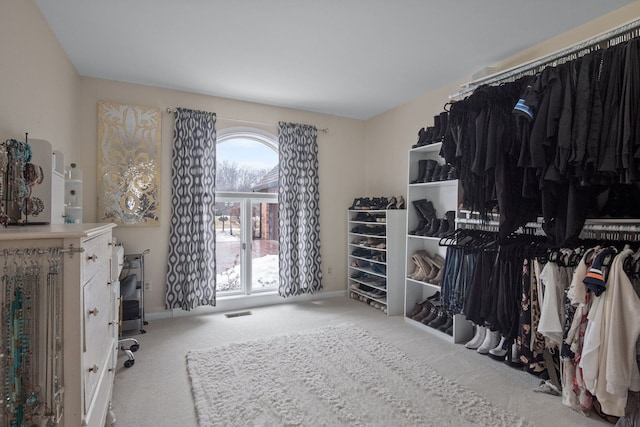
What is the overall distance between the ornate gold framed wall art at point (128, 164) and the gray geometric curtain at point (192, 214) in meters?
0.22

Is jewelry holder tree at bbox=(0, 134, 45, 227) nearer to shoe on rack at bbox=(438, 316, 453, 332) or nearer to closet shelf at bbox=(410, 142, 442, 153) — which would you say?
closet shelf at bbox=(410, 142, 442, 153)

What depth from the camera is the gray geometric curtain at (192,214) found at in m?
3.64

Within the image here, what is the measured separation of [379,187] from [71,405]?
407 centimetres

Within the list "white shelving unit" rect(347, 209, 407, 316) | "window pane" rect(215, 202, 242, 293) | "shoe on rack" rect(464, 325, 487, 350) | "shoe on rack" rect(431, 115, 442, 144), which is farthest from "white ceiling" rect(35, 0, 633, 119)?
"shoe on rack" rect(464, 325, 487, 350)

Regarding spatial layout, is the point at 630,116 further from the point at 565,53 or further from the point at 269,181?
the point at 269,181

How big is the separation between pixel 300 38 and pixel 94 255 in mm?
2231

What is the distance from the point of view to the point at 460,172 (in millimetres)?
2527

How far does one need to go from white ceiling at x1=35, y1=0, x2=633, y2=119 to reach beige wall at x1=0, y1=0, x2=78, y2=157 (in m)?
0.18

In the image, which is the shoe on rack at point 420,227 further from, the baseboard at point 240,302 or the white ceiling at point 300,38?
the baseboard at point 240,302

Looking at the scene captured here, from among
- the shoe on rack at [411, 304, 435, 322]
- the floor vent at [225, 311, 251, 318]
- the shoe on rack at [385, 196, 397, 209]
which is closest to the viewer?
the shoe on rack at [411, 304, 435, 322]

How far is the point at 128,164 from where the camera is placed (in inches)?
138

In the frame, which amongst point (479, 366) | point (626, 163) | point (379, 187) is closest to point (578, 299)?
point (626, 163)

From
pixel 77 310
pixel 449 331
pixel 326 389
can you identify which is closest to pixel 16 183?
pixel 77 310

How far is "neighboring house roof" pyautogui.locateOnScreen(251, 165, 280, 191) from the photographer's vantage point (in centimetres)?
432
